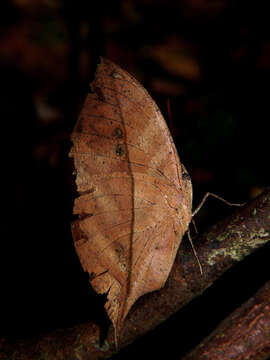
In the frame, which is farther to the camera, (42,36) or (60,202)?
(42,36)

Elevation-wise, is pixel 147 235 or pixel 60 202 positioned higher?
pixel 147 235

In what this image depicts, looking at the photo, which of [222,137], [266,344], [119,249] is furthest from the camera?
[222,137]

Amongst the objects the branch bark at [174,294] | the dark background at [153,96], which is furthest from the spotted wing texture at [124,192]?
the dark background at [153,96]

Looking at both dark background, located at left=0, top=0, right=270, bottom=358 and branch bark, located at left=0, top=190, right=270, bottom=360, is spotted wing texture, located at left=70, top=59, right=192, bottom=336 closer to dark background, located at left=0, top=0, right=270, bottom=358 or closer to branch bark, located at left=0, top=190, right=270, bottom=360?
branch bark, located at left=0, top=190, right=270, bottom=360

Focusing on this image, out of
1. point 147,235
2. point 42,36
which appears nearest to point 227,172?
point 147,235

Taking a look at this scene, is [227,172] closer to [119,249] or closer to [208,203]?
[208,203]

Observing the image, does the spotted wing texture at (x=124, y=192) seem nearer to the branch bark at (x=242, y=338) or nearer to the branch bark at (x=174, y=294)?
the branch bark at (x=174, y=294)

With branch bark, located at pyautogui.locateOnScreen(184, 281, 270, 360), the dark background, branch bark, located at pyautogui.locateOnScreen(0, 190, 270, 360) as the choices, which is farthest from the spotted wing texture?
branch bark, located at pyautogui.locateOnScreen(184, 281, 270, 360)
